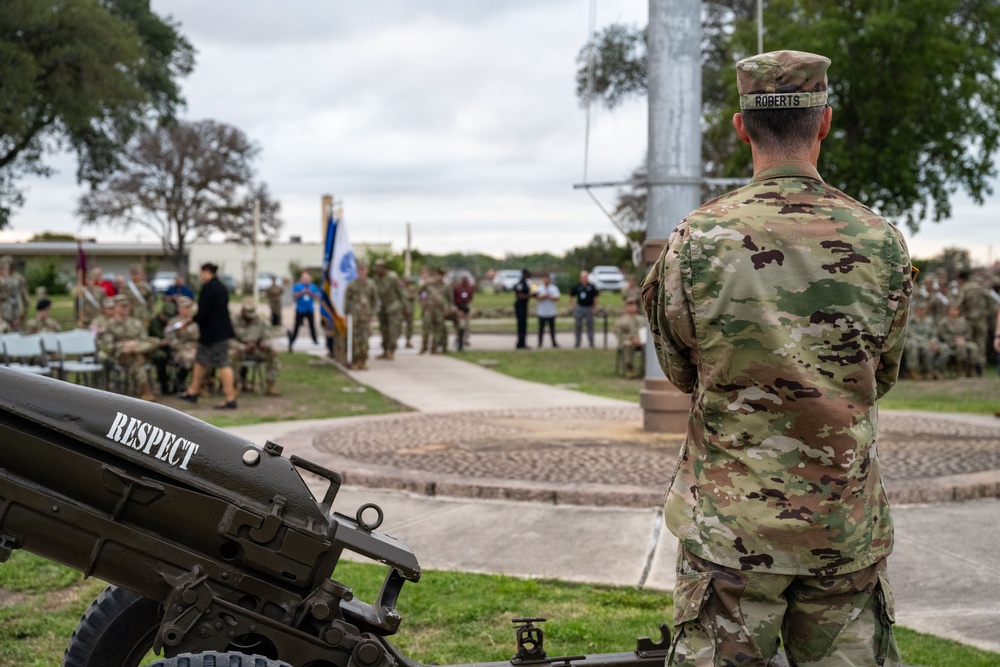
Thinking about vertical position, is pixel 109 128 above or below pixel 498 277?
above

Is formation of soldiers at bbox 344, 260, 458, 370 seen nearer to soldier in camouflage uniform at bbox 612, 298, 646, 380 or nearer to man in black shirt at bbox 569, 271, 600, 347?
man in black shirt at bbox 569, 271, 600, 347

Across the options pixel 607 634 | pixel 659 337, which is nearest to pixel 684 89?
pixel 607 634

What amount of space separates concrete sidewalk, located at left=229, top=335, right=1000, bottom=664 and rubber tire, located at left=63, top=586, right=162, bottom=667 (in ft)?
9.00

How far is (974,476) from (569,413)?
5503 millimetres

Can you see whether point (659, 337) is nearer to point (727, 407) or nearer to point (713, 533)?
point (727, 407)

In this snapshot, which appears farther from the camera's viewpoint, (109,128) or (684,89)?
(109,128)

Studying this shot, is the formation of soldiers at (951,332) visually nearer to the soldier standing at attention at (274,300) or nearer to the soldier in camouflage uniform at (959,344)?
the soldier in camouflage uniform at (959,344)

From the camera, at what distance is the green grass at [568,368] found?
17.0 metres

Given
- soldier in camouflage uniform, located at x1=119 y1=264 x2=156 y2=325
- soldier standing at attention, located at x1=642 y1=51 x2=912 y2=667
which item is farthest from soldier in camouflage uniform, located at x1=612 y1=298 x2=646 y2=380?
soldier standing at attention, located at x1=642 y1=51 x2=912 y2=667

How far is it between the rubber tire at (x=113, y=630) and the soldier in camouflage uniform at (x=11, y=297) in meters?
18.6

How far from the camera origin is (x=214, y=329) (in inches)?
556

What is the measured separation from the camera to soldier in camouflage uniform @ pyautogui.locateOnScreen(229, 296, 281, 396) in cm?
1599

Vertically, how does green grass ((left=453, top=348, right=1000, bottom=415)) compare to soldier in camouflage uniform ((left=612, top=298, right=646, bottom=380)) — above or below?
below

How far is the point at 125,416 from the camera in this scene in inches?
123
